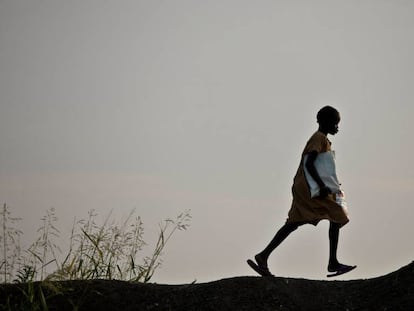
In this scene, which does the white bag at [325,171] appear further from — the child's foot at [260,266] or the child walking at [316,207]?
the child's foot at [260,266]

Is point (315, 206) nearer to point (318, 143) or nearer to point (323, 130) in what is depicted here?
point (318, 143)

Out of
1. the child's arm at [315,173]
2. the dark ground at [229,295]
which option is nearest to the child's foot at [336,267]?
the dark ground at [229,295]

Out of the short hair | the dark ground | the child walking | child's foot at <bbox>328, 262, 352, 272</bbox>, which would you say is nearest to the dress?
the child walking

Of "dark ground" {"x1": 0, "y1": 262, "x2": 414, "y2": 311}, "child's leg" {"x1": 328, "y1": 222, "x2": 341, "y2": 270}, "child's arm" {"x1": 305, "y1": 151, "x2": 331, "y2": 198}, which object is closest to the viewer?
"dark ground" {"x1": 0, "y1": 262, "x2": 414, "y2": 311}

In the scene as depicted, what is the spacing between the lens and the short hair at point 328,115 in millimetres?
7328

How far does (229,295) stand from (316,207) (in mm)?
1263

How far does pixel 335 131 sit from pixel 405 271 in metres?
1.50

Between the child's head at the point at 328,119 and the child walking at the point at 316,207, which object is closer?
the child walking at the point at 316,207

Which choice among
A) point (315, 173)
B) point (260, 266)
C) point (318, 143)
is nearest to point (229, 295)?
point (260, 266)

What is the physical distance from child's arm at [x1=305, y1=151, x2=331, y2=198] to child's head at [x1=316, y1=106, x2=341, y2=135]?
0.31m

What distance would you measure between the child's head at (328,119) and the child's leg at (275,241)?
98 cm

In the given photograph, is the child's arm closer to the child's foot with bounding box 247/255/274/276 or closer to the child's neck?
the child's neck

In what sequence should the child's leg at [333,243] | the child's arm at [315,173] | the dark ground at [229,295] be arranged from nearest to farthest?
the dark ground at [229,295] → the child's arm at [315,173] → the child's leg at [333,243]

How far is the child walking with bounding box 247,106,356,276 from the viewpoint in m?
7.21
